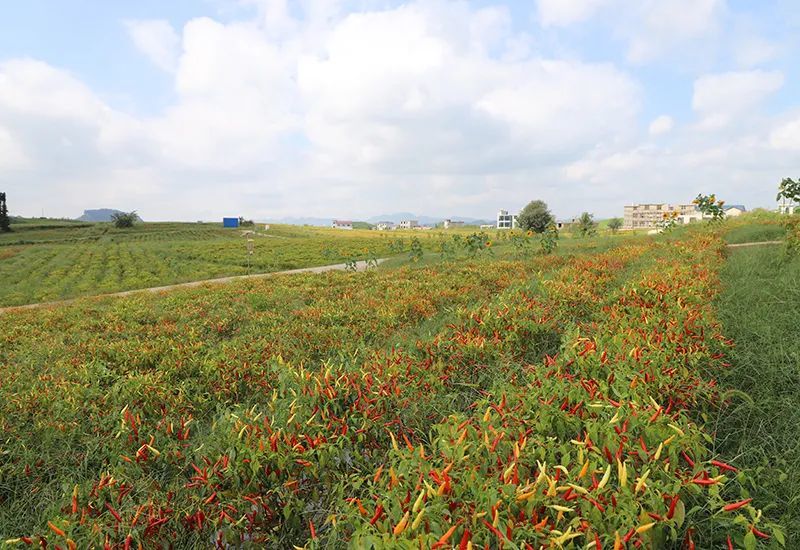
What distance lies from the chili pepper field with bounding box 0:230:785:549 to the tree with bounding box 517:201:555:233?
40.0 meters

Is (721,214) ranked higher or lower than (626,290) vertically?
higher

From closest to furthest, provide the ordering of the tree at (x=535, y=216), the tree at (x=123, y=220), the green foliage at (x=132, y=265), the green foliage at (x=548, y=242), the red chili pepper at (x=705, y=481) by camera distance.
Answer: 1. the red chili pepper at (x=705, y=481)
2. the green foliage at (x=548, y=242)
3. the green foliage at (x=132, y=265)
4. the tree at (x=535, y=216)
5. the tree at (x=123, y=220)

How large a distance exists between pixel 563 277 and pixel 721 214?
1368 centimetres

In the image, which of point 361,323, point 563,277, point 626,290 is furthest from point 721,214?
point 361,323

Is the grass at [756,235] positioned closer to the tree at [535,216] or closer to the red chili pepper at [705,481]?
the red chili pepper at [705,481]

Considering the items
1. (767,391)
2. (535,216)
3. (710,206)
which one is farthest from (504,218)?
(767,391)

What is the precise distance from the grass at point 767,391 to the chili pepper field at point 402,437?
0.13 metres

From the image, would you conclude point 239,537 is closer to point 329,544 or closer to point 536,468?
point 329,544

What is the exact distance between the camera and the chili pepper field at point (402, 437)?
168cm

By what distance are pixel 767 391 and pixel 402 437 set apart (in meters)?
2.90

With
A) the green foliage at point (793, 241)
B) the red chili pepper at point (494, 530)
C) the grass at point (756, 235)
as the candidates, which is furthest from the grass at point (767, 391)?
the grass at point (756, 235)

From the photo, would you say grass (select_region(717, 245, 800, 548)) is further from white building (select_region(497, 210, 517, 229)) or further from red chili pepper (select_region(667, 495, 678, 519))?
white building (select_region(497, 210, 517, 229))

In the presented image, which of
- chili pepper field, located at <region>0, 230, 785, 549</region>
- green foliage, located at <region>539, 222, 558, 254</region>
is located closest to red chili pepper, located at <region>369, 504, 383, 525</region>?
chili pepper field, located at <region>0, 230, 785, 549</region>

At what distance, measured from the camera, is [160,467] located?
111 inches
